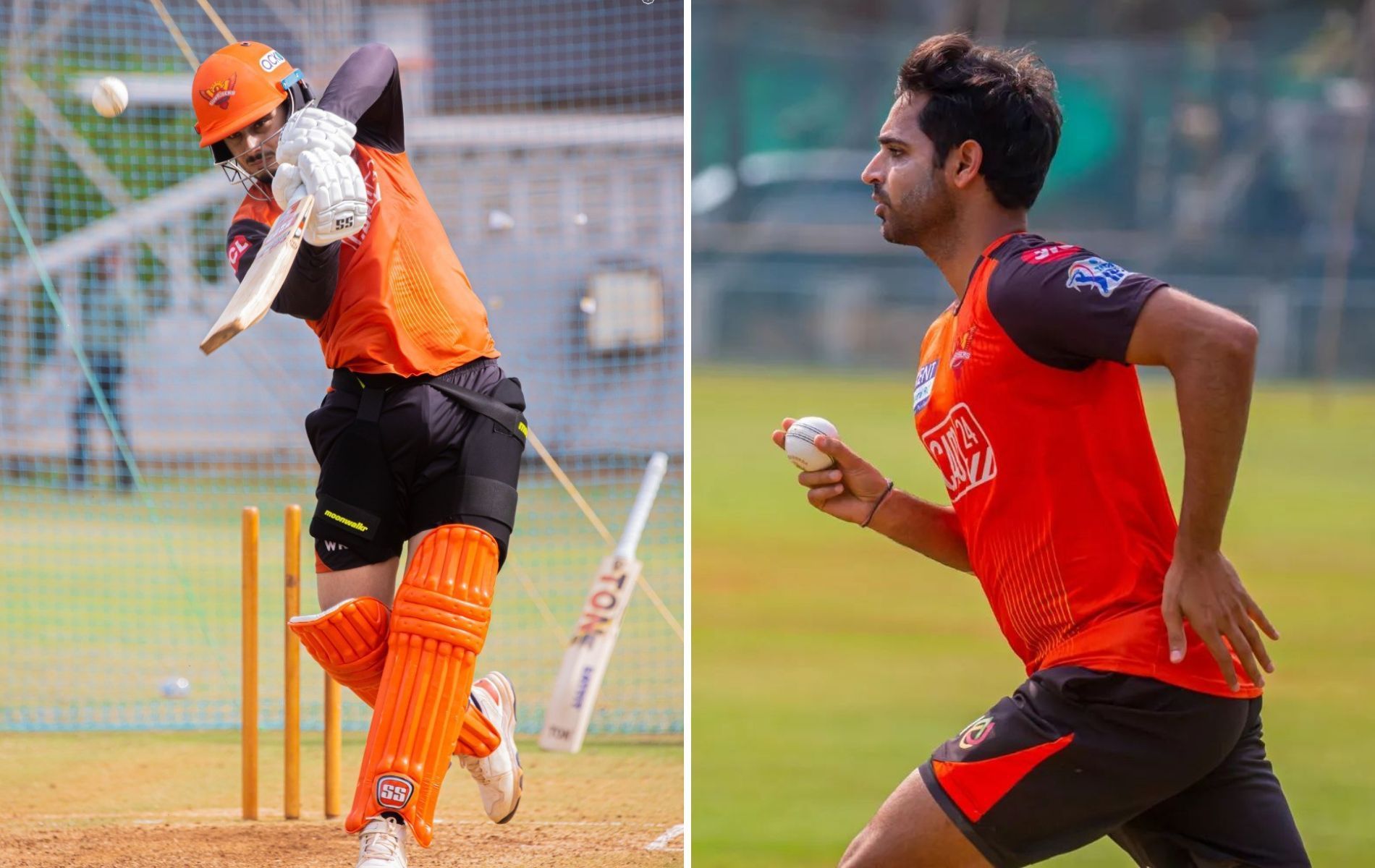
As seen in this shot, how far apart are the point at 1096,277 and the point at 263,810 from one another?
364 centimetres

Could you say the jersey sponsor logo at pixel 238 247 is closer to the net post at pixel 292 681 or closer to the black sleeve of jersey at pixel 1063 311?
the net post at pixel 292 681

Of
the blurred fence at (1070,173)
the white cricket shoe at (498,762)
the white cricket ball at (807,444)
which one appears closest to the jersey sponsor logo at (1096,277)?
the white cricket ball at (807,444)

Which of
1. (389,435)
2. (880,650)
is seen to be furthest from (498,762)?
(880,650)

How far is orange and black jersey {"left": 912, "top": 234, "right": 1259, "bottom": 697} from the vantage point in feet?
8.94

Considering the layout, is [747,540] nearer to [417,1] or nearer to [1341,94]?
[417,1]

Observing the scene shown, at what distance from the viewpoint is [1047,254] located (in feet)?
9.23

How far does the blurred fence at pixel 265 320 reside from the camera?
9711mm

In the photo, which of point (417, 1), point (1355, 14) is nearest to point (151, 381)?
point (417, 1)

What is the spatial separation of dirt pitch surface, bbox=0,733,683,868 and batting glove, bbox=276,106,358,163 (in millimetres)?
2069

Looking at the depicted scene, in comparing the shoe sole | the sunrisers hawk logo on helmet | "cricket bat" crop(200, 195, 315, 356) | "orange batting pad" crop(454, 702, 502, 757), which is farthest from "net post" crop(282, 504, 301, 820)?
"cricket bat" crop(200, 195, 315, 356)

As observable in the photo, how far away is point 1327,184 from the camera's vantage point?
29.0 metres

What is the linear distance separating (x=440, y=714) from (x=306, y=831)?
125 centimetres

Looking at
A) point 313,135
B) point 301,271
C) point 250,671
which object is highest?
point 313,135

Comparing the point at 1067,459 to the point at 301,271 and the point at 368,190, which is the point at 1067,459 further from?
the point at 368,190
